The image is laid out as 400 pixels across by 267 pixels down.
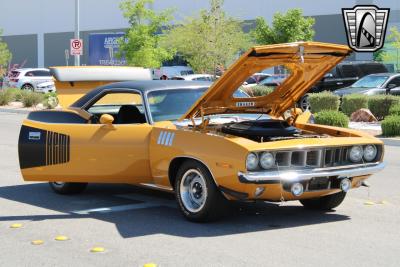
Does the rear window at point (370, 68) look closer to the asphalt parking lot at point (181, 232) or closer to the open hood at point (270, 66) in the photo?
the asphalt parking lot at point (181, 232)

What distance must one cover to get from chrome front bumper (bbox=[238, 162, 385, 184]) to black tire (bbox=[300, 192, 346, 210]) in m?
0.61

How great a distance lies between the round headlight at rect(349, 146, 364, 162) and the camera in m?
7.34

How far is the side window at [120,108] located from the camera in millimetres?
8664

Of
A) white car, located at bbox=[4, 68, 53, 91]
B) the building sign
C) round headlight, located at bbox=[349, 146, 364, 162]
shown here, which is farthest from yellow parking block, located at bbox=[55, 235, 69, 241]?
the building sign

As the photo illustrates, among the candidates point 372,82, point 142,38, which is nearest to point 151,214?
point 372,82

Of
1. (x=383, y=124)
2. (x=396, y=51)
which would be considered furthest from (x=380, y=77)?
(x=396, y=51)

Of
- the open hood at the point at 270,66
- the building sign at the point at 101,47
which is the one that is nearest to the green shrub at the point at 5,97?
the building sign at the point at 101,47

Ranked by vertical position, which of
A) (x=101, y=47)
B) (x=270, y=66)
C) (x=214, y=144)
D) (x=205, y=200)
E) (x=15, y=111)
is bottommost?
(x=15, y=111)

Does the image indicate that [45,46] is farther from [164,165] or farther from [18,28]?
[164,165]

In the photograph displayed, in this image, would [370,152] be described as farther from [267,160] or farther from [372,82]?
[372,82]

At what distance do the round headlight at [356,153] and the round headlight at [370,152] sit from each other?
0.25 feet

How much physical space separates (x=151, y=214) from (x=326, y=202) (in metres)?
1.90

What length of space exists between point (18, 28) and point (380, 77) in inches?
1936

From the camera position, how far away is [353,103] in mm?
23094
